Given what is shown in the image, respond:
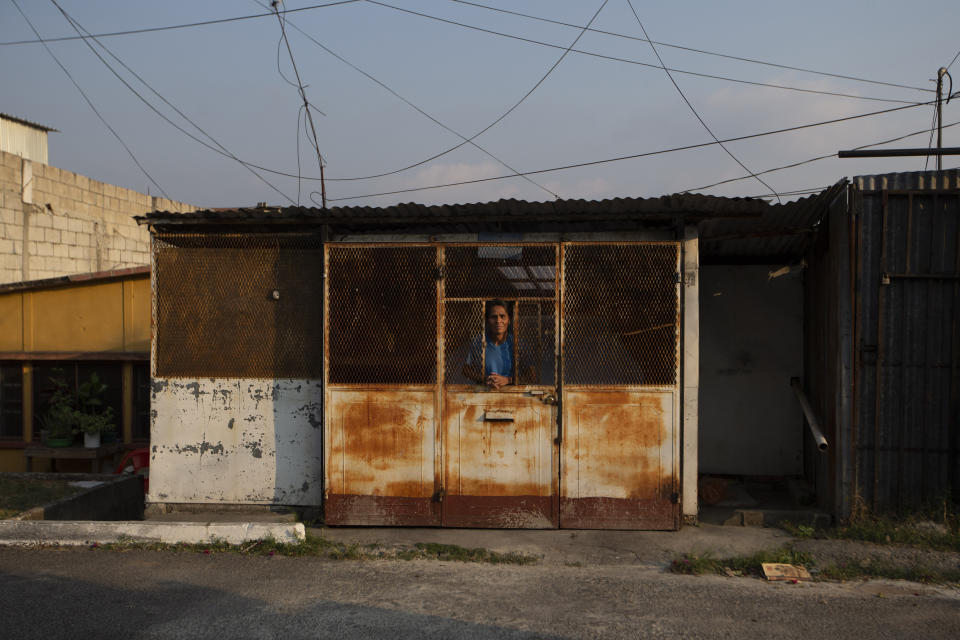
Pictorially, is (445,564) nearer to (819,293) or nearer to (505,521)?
(505,521)

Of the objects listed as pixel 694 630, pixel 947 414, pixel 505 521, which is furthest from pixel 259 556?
pixel 947 414

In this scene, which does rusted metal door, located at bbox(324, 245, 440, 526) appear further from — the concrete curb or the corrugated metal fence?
the corrugated metal fence

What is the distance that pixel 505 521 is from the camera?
20.4 feet

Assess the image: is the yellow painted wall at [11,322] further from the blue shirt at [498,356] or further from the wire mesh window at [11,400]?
the blue shirt at [498,356]

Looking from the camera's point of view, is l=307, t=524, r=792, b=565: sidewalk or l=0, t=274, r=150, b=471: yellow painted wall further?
l=0, t=274, r=150, b=471: yellow painted wall

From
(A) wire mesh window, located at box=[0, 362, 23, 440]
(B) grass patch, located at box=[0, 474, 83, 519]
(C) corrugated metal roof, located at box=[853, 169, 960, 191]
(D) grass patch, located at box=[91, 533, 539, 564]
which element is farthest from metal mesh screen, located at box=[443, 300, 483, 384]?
(A) wire mesh window, located at box=[0, 362, 23, 440]

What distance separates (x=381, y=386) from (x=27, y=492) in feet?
14.6

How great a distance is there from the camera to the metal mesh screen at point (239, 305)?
6617mm

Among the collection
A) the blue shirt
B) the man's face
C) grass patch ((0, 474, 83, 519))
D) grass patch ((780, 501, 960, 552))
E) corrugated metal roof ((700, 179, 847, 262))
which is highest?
corrugated metal roof ((700, 179, 847, 262))

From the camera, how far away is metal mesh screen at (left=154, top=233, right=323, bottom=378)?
662cm

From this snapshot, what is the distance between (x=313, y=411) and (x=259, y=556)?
55.5 inches

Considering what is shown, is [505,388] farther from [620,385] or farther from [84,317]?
[84,317]

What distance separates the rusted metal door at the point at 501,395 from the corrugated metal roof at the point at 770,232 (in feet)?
5.52

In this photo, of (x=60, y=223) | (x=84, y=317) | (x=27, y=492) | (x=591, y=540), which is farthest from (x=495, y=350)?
(x=60, y=223)
